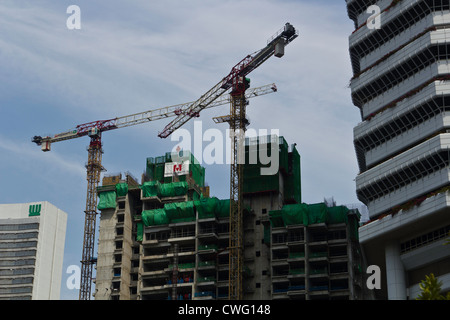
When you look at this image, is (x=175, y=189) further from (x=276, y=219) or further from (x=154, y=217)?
(x=276, y=219)

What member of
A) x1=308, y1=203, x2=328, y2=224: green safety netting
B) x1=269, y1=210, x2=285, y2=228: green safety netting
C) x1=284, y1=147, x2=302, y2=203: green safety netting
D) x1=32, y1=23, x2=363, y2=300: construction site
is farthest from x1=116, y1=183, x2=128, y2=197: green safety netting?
x1=308, y1=203, x2=328, y2=224: green safety netting

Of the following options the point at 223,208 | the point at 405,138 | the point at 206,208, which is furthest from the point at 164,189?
the point at 405,138

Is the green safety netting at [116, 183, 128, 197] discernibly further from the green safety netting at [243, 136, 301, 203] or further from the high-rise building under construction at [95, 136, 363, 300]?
the green safety netting at [243, 136, 301, 203]

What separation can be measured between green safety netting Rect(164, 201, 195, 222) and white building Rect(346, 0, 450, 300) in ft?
190

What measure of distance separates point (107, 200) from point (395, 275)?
98317mm

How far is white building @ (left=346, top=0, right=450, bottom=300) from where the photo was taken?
102500mm

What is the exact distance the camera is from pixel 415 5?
4520 inches

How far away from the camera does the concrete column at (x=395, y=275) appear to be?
104 metres

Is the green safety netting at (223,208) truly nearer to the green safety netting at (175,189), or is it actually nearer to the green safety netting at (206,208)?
the green safety netting at (206,208)

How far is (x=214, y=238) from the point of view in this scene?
168000 millimetres

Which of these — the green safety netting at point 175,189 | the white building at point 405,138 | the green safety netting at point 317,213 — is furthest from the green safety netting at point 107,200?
the white building at point 405,138

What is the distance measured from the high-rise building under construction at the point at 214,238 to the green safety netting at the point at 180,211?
233 millimetres

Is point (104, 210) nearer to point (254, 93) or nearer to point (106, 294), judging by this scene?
point (106, 294)
